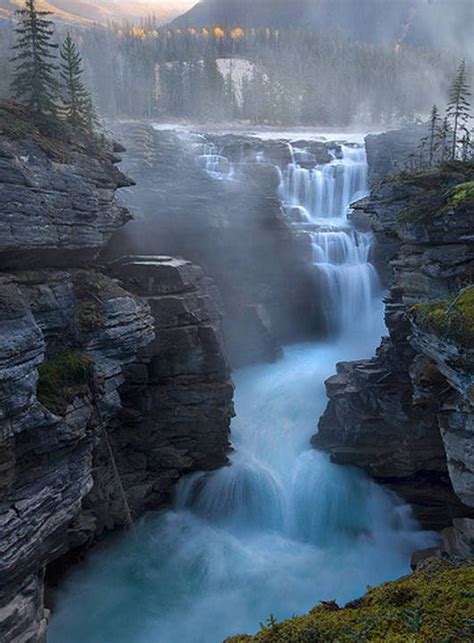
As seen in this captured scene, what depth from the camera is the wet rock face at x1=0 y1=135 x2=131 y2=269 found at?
1291 centimetres

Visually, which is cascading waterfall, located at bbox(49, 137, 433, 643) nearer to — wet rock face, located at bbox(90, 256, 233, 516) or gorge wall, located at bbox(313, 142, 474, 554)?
wet rock face, located at bbox(90, 256, 233, 516)

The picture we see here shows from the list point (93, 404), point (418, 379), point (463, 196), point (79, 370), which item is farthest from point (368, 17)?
point (93, 404)

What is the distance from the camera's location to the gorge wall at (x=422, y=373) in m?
12.7

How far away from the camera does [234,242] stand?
2962cm

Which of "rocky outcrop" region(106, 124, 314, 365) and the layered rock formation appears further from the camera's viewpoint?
"rocky outcrop" region(106, 124, 314, 365)

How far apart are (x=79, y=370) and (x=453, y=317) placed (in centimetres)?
1086

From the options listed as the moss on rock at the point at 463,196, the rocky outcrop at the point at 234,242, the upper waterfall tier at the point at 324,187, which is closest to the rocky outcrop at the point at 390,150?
the upper waterfall tier at the point at 324,187

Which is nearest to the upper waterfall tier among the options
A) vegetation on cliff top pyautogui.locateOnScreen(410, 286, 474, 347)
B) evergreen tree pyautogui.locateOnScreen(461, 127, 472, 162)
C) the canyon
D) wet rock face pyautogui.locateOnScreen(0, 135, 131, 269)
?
the canyon

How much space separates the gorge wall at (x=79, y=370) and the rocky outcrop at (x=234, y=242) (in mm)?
7399

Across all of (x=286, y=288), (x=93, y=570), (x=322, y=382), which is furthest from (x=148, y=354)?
(x=286, y=288)

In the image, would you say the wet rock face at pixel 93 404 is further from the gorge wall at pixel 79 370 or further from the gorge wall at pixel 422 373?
the gorge wall at pixel 422 373

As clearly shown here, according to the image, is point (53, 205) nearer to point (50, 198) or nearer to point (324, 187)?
point (50, 198)

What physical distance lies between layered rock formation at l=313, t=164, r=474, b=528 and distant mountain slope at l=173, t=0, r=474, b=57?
409 feet

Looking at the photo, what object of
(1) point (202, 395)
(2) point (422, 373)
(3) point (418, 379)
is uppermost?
(2) point (422, 373)
